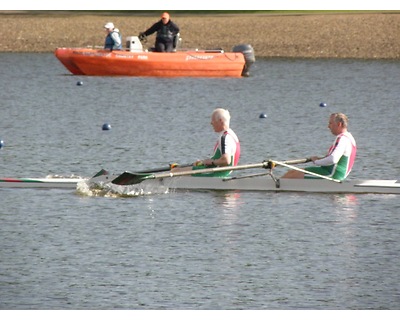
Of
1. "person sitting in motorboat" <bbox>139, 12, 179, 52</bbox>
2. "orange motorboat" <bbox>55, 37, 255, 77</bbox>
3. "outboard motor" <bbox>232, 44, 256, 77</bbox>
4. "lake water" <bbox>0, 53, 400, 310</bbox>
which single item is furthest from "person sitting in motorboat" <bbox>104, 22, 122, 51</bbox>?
"lake water" <bbox>0, 53, 400, 310</bbox>

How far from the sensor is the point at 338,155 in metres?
26.0

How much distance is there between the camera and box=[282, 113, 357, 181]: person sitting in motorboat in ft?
84.5

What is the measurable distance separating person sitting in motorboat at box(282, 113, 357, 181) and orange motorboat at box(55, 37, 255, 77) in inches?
1242

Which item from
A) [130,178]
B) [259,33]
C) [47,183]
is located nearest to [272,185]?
[130,178]

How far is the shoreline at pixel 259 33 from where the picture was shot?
2980 inches

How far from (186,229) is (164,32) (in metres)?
32.3

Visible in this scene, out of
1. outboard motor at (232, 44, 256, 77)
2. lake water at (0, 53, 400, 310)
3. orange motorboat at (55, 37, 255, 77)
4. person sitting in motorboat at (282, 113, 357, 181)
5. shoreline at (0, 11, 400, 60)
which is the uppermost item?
shoreline at (0, 11, 400, 60)

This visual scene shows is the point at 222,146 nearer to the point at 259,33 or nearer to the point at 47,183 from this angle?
the point at 47,183

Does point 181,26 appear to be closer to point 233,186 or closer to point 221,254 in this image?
point 233,186

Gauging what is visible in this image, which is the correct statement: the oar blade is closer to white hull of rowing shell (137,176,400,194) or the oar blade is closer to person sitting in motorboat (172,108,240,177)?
white hull of rowing shell (137,176,400,194)

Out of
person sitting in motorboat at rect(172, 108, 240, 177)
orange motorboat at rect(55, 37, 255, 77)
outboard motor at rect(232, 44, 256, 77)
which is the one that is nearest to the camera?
person sitting in motorboat at rect(172, 108, 240, 177)

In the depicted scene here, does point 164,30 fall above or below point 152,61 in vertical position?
above

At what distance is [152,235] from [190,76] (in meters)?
36.6

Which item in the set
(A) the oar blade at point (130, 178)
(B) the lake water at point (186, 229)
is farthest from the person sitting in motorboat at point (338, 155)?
(A) the oar blade at point (130, 178)
